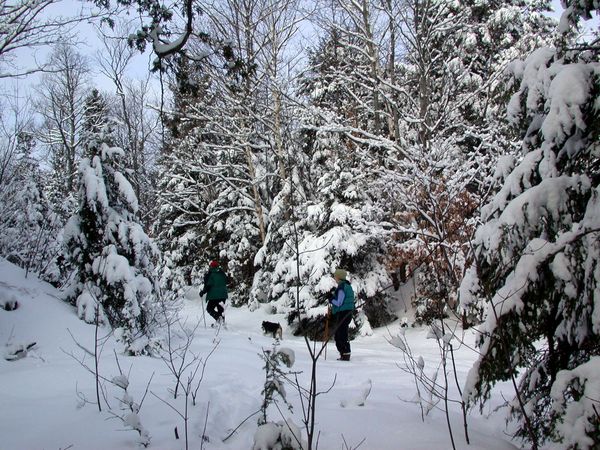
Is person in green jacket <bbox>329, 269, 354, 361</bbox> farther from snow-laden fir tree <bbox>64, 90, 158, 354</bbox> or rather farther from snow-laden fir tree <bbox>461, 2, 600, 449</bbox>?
snow-laden fir tree <bbox>461, 2, 600, 449</bbox>

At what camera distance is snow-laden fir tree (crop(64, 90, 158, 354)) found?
23.3 ft

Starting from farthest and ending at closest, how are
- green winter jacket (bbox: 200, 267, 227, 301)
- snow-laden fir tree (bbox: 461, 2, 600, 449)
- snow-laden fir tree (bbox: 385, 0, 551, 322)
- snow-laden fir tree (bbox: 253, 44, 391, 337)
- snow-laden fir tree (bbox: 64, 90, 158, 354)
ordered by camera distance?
1. snow-laden fir tree (bbox: 253, 44, 391, 337)
2. green winter jacket (bbox: 200, 267, 227, 301)
3. snow-laden fir tree (bbox: 385, 0, 551, 322)
4. snow-laden fir tree (bbox: 64, 90, 158, 354)
5. snow-laden fir tree (bbox: 461, 2, 600, 449)

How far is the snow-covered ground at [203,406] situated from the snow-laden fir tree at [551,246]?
685mm

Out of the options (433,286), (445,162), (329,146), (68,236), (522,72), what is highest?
(329,146)

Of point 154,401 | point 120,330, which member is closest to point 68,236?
point 120,330

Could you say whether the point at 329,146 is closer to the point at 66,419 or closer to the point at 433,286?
the point at 433,286

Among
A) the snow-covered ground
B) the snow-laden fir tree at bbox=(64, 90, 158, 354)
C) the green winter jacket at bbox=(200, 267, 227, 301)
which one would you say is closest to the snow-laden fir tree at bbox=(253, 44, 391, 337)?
the green winter jacket at bbox=(200, 267, 227, 301)

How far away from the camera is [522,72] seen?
3105 millimetres

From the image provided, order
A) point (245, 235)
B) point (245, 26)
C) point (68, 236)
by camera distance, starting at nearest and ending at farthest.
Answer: point (68, 236) → point (245, 26) → point (245, 235)

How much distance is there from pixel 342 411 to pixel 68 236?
607 centimetres

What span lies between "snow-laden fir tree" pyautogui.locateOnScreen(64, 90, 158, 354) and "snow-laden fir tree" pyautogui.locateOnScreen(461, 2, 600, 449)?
564 cm

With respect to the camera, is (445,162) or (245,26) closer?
(445,162)

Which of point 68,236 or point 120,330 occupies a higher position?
Answer: point 68,236

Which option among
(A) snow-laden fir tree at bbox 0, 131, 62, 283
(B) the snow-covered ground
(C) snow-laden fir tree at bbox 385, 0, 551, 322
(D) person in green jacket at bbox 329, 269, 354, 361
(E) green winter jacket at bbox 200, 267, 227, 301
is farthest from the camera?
(A) snow-laden fir tree at bbox 0, 131, 62, 283
